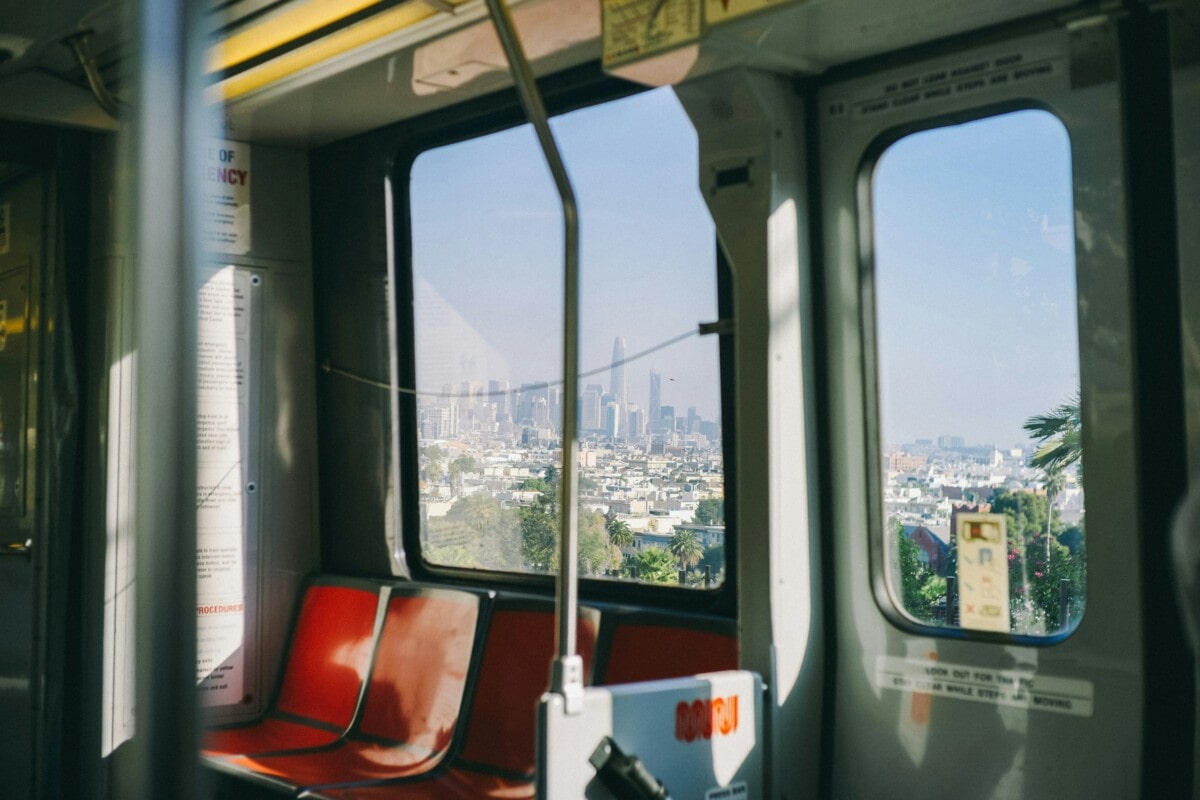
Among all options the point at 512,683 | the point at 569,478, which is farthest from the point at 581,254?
the point at 512,683

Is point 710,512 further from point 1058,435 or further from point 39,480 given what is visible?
point 39,480

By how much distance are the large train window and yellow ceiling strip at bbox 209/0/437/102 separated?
1.42 metres

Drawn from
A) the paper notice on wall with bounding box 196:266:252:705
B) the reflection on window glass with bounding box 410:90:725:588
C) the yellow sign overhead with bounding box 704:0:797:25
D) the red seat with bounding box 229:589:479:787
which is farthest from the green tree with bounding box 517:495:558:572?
the yellow sign overhead with bounding box 704:0:797:25

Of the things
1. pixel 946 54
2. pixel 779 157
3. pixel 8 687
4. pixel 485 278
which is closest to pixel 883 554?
pixel 779 157

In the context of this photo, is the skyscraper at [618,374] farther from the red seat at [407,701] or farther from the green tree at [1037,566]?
the green tree at [1037,566]

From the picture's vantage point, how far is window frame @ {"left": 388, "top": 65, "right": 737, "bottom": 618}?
142 inches

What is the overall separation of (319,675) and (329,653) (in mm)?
95

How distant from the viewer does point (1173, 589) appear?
2680 mm

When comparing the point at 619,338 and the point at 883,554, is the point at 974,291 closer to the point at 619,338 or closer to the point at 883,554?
the point at 883,554

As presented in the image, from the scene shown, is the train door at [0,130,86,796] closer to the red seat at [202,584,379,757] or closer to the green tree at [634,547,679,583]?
the red seat at [202,584,379,757]

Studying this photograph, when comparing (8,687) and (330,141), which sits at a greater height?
(330,141)

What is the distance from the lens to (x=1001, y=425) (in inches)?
120

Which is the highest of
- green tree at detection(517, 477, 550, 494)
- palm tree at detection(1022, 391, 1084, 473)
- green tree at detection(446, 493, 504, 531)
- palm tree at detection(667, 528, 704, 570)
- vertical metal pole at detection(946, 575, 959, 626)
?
palm tree at detection(1022, 391, 1084, 473)

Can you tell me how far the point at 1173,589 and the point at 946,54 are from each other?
1.44 meters
